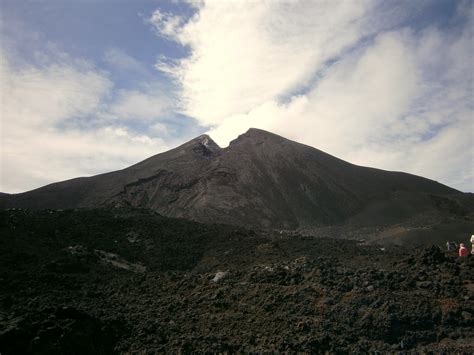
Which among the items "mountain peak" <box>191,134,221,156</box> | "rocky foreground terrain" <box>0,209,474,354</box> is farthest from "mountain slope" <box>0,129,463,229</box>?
"rocky foreground terrain" <box>0,209,474,354</box>

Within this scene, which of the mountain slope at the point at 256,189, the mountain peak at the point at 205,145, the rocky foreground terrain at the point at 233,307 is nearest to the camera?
the rocky foreground terrain at the point at 233,307

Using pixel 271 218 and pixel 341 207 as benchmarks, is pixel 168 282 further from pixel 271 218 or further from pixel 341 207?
pixel 341 207

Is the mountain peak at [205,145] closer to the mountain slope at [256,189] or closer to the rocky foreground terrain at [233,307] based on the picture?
the mountain slope at [256,189]

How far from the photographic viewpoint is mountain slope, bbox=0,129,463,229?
57969 millimetres

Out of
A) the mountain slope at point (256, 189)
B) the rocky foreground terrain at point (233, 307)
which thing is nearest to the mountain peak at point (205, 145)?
the mountain slope at point (256, 189)

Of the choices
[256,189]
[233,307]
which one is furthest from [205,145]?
[233,307]

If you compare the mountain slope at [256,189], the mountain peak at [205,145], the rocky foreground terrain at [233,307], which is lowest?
the rocky foreground terrain at [233,307]

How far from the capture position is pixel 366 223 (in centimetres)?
5478

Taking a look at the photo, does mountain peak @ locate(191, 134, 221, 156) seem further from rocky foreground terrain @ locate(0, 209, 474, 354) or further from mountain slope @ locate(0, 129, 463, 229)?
rocky foreground terrain @ locate(0, 209, 474, 354)

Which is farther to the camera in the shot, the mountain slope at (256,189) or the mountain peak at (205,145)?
the mountain peak at (205,145)

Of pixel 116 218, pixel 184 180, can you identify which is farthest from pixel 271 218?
pixel 116 218

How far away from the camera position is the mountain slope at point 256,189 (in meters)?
58.0

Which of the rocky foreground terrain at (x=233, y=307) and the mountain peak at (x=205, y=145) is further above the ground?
the mountain peak at (x=205, y=145)

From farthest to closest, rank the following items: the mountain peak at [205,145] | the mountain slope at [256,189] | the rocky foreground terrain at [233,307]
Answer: the mountain peak at [205,145] → the mountain slope at [256,189] → the rocky foreground terrain at [233,307]
